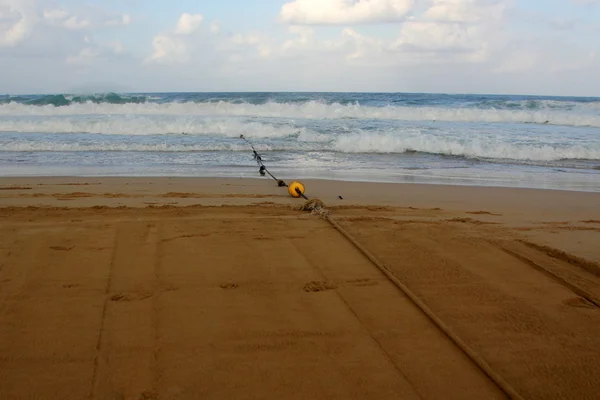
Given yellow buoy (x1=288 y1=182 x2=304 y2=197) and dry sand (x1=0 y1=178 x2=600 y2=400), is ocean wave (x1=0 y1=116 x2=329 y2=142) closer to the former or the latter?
yellow buoy (x1=288 y1=182 x2=304 y2=197)

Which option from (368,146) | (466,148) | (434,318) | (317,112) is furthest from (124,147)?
(317,112)

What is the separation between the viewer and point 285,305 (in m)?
3.31

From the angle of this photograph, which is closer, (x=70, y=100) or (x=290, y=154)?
(x=290, y=154)

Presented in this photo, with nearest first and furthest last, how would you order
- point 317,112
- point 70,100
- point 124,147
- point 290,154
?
1. point 290,154
2. point 124,147
3. point 317,112
4. point 70,100

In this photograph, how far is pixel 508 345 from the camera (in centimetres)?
291

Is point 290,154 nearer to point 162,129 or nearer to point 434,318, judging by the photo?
point 162,129

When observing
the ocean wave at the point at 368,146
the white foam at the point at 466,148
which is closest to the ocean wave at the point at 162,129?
the ocean wave at the point at 368,146

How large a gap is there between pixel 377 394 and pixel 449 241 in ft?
8.83

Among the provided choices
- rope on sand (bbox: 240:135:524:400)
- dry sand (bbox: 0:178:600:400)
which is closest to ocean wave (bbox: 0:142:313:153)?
dry sand (bbox: 0:178:600:400)

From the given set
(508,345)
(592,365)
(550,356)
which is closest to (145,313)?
(508,345)

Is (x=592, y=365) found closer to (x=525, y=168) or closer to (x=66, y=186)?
(x=66, y=186)

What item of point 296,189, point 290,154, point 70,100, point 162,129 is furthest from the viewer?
point 70,100

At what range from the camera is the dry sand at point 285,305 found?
2.49m

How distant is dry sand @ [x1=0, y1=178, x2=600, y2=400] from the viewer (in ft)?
8.18
